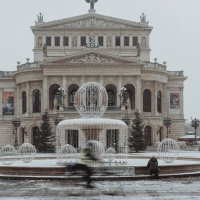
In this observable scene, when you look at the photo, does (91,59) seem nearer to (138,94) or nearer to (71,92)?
(71,92)

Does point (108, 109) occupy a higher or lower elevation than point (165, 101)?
lower

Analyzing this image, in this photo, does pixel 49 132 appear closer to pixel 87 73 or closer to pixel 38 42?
pixel 87 73

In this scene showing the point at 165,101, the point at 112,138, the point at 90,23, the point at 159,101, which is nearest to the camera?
the point at 112,138

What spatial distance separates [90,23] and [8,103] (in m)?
17.8

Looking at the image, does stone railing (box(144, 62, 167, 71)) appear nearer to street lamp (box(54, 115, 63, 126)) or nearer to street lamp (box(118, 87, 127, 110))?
street lamp (box(118, 87, 127, 110))

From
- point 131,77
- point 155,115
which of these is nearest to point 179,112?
point 155,115

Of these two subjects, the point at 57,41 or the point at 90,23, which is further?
the point at 57,41

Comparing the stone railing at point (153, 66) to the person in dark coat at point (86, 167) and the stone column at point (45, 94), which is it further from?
the person in dark coat at point (86, 167)

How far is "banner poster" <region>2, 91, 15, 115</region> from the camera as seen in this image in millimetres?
89688

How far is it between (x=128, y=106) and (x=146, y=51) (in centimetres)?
1749

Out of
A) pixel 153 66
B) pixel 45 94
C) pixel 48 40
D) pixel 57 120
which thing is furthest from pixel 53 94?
pixel 153 66

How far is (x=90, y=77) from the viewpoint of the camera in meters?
82.2

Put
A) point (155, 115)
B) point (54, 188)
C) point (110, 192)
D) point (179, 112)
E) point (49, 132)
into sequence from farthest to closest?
point (179, 112), point (155, 115), point (49, 132), point (54, 188), point (110, 192)

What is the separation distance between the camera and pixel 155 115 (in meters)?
85.4
